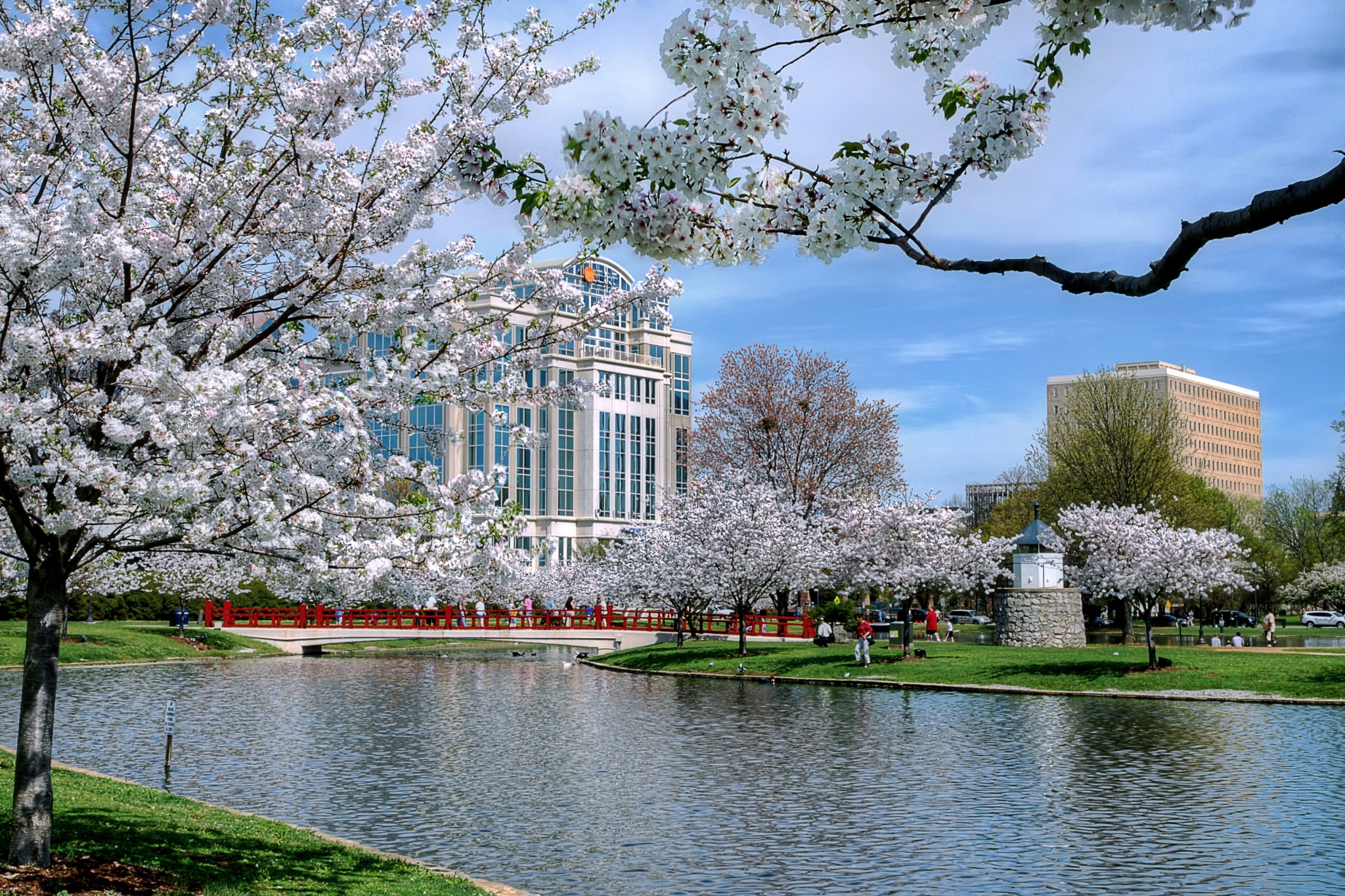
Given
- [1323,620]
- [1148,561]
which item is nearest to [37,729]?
[1148,561]

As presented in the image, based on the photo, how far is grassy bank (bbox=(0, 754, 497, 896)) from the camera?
407 inches

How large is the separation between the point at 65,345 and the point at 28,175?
6.17ft

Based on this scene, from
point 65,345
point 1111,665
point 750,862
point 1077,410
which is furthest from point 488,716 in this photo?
point 1077,410

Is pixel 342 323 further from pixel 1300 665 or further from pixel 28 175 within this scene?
pixel 1300 665

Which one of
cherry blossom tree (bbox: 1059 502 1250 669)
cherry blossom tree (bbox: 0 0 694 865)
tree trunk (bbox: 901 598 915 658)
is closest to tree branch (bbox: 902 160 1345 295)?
cherry blossom tree (bbox: 0 0 694 865)

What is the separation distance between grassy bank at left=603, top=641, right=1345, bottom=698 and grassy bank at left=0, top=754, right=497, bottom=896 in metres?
23.6

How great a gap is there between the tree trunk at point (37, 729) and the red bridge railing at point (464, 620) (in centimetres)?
4455

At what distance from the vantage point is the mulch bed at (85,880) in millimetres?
9086

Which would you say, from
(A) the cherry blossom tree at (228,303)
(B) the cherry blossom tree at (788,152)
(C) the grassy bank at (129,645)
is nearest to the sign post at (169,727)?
(A) the cherry blossom tree at (228,303)

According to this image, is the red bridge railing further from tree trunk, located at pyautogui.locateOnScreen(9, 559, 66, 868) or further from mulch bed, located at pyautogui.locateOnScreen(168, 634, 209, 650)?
tree trunk, located at pyautogui.locateOnScreen(9, 559, 66, 868)

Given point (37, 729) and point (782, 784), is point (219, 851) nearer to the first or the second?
point (37, 729)

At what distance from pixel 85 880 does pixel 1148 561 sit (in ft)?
103

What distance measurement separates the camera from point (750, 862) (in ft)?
41.8

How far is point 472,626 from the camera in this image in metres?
63.8
